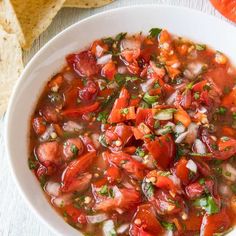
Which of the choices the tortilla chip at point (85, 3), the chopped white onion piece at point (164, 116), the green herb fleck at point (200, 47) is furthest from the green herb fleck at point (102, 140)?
the tortilla chip at point (85, 3)

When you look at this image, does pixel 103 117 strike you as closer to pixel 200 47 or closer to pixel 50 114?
pixel 50 114

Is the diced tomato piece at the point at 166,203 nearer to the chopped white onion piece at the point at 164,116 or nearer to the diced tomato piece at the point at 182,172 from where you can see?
the diced tomato piece at the point at 182,172

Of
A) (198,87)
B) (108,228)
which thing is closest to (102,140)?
(108,228)

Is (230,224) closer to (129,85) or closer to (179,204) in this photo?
(179,204)

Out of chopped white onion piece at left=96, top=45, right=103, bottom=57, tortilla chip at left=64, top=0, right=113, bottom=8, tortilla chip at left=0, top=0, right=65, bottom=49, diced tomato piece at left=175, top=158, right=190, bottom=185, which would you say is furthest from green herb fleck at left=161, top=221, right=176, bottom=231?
tortilla chip at left=64, top=0, right=113, bottom=8

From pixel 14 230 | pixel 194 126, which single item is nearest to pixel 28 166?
pixel 14 230

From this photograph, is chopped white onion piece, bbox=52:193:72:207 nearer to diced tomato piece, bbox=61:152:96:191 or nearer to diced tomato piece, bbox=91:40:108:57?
diced tomato piece, bbox=61:152:96:191
